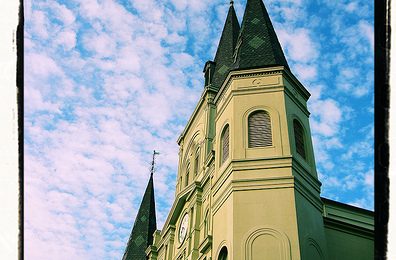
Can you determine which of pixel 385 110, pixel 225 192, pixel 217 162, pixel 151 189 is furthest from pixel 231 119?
pixel 151 189

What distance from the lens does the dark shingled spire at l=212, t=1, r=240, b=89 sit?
2998cm

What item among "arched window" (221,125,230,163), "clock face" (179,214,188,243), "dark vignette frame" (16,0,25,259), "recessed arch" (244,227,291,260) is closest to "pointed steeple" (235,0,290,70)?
"arched window" (221,125,230,163)

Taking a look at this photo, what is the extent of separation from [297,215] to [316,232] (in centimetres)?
131

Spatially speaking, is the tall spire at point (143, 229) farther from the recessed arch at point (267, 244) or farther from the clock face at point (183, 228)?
the recessed arch at point (267, 244)

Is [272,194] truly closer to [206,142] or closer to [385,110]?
[206,142]

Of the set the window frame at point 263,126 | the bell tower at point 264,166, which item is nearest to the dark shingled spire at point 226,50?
the bell tower at point 264,166

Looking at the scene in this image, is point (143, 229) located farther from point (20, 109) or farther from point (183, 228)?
point (20, 109)

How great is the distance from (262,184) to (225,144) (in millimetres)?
3290

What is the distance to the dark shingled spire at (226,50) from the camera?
29984mm

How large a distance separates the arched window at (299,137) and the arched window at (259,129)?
1130mm

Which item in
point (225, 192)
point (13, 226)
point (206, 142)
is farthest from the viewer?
point (206, 142)

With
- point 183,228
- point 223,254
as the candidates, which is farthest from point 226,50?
point 223,254

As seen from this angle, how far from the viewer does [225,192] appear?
1825 centimetres

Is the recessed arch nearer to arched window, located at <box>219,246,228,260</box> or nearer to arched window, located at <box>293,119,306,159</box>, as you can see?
arched window, located at <box>219,246,228,260</box>
